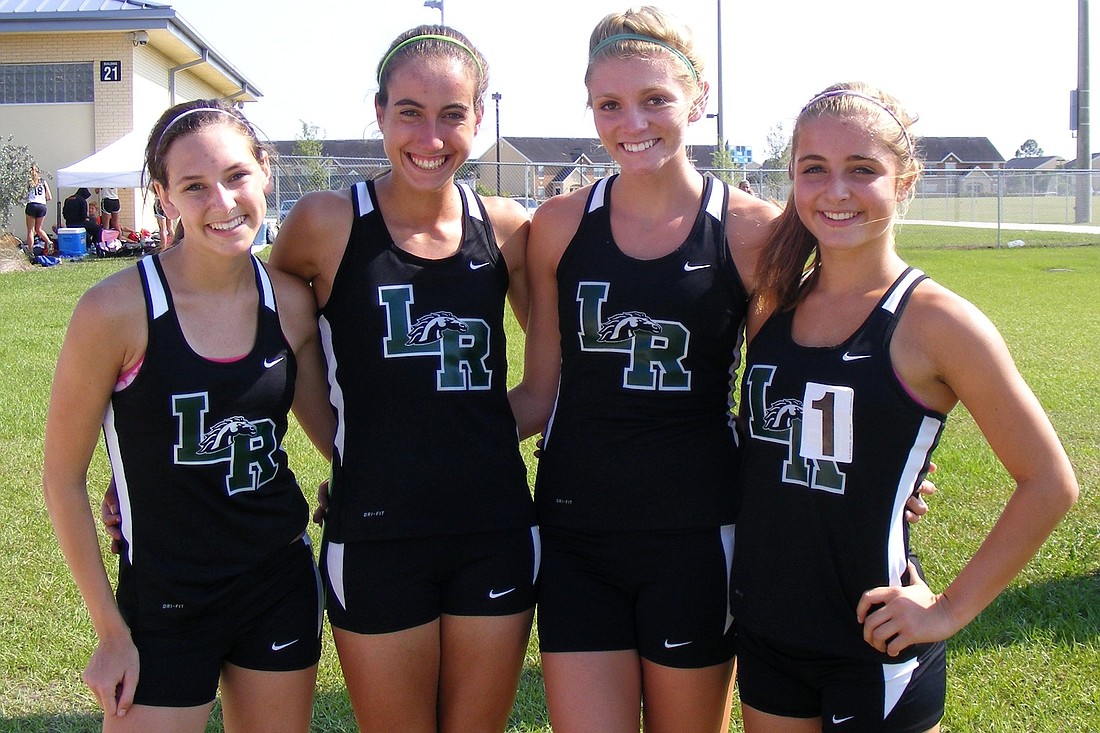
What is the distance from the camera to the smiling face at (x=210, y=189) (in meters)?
2.64

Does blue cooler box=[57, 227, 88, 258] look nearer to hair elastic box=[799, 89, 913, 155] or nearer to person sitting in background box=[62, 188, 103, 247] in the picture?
person sitting in background box=[62, 188, 103, 247]

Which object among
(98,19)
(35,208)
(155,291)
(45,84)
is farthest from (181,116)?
(45,84)

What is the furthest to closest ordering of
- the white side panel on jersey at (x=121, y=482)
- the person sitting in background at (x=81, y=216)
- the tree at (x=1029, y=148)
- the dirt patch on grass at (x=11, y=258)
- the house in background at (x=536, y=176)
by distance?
the tree at (x=1029, y=148), the house in background at (x=536, y=176), the person sitting in background at (x=81, y=216), the dirt patch on grass at (x=11, y=258), the white side panel on jersey at (x=121, y=482)

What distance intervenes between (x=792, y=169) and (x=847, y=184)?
0.27 meters

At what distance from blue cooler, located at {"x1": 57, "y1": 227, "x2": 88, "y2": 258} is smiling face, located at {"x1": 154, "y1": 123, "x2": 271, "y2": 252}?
72.1ft

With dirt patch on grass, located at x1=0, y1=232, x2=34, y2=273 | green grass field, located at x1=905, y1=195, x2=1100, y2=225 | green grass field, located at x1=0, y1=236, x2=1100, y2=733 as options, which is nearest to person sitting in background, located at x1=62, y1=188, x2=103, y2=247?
dirt patch on grass, located at x1=0, y1=232, x2=34, y2=273

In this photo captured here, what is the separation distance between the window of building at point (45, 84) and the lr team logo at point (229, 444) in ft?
92.7

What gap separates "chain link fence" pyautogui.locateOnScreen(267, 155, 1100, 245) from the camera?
2269 cm

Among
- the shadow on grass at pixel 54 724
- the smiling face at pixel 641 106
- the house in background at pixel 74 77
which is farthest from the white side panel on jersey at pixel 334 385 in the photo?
the house in background at pixel 74 77

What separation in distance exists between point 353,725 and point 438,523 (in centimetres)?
140

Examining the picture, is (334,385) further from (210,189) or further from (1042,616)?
(1042,616)

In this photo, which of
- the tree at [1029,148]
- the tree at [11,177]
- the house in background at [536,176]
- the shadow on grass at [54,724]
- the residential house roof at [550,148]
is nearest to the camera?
the shadow on grass at [54,724]

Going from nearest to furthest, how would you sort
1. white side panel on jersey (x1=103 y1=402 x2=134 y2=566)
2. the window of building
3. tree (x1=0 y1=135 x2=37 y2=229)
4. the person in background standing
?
white side panel on jersey (x1=103 y1=402 x2=134 y2=566)
the person in background standing
tree (x1=0 y1=135 x2=37 y2=229)
the window of building

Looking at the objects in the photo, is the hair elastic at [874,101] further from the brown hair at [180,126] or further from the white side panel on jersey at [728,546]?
the brown hair at [180,126]
